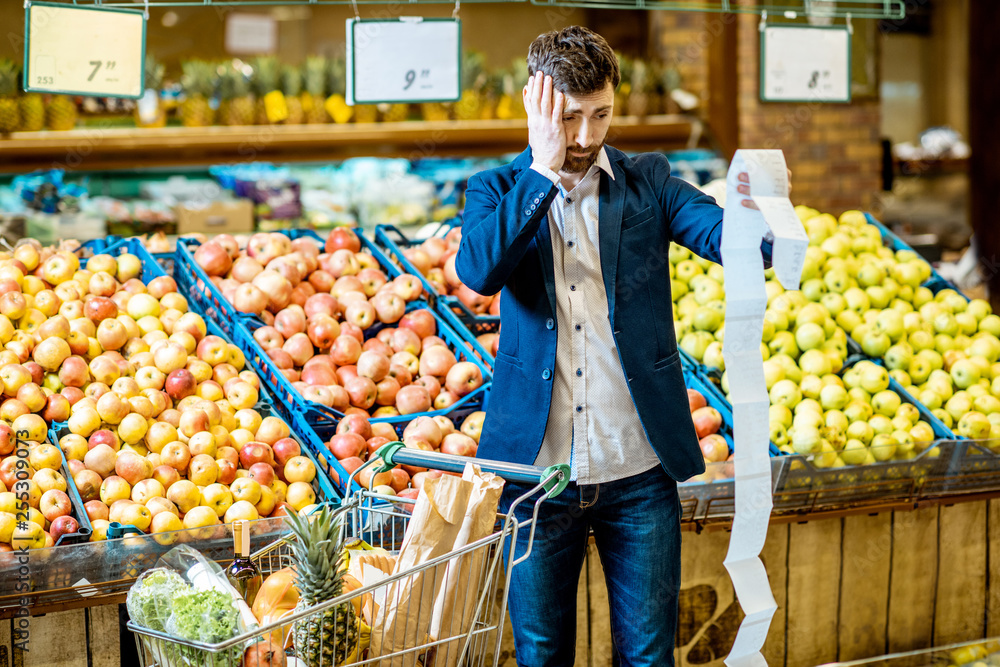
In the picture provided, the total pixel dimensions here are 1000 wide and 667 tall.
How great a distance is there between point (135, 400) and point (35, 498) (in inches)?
15.9

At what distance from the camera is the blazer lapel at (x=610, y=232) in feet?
5.53

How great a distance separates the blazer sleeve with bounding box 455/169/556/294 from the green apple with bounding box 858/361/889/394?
1.72 metres

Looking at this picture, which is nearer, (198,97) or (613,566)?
(613,566)

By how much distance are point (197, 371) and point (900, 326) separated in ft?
7.64

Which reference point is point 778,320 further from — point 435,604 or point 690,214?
point 435,604

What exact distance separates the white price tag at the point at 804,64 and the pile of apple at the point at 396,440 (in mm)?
1926

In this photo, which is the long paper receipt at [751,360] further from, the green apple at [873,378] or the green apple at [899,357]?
the green apple at [899,357]

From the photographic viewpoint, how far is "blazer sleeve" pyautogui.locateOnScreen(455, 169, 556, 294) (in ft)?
5.01

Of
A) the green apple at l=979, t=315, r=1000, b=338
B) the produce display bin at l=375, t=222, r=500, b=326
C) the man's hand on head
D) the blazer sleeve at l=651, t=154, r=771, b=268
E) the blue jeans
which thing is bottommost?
the blue jeans

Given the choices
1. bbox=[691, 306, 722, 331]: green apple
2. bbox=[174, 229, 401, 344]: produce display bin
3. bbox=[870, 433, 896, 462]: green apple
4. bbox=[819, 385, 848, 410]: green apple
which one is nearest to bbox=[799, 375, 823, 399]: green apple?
bbox=[819, 385, 848, 410]: green apple

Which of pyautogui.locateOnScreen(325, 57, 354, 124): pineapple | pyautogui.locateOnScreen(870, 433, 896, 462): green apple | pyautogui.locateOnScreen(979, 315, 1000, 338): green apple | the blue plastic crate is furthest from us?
pyautogui.locateOnScreen(325, 57, 354, 124): pineapple

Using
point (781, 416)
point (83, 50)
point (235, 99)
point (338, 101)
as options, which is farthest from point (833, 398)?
point (235, 99)

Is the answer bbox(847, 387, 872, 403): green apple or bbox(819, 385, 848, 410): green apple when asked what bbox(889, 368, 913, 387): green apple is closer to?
bbox(847, 387, 872, 403): green apple

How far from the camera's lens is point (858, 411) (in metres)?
2.78
